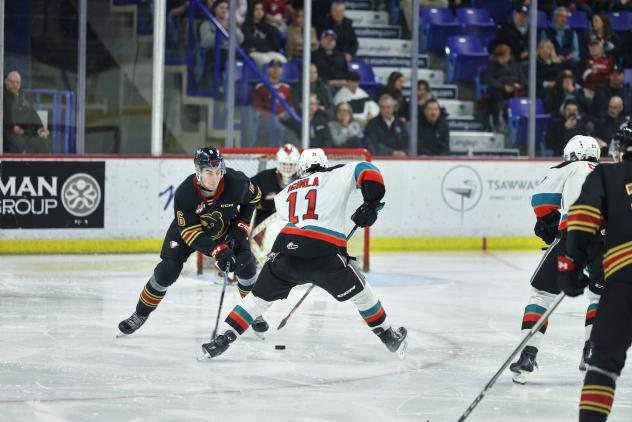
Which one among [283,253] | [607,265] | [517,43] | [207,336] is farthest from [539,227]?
[517,43]

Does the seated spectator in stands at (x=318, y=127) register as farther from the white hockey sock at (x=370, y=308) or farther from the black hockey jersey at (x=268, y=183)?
the white hockey sock at (x=370, y=308)

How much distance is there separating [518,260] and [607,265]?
635 cm

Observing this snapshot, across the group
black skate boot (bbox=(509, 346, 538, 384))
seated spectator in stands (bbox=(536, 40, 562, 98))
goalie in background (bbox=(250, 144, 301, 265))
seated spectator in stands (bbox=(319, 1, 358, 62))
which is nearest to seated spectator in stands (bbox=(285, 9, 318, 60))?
seated spectator in stands (bbox=(319, 1, 358, 62))

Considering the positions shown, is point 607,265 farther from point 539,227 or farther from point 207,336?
point 207,336

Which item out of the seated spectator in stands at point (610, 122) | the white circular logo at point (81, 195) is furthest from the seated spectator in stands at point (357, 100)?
the white circular logo at point (81, 195)

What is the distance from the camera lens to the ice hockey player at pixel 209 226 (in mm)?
5596

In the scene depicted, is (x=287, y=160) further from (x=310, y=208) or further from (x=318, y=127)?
(x=318, y=127)

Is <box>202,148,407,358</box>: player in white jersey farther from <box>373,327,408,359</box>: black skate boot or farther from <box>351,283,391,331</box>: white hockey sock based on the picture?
<box>373,327,408,359</box>: black skate boot

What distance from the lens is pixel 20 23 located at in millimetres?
9359

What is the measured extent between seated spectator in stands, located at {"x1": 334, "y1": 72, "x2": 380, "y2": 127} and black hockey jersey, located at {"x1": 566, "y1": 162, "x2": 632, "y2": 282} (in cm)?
692

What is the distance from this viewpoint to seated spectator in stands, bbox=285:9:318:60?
33.4 ft

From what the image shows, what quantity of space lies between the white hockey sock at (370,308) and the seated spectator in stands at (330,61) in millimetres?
5330

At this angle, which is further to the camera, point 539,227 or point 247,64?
point 247,64

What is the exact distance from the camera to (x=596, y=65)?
37.7 feet
